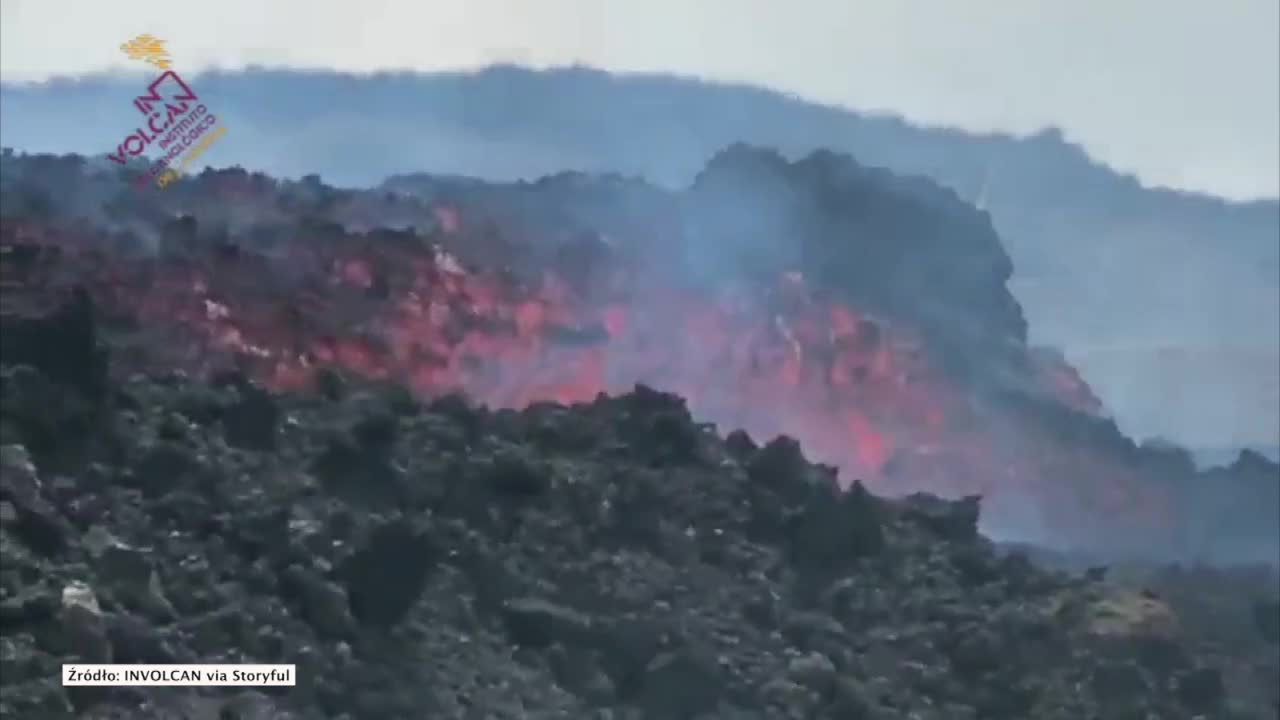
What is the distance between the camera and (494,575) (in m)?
16.4

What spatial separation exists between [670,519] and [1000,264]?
19354mm

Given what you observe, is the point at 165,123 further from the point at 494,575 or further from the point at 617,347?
the point at 617,347

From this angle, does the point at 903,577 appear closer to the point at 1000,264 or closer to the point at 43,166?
the point at 43,166

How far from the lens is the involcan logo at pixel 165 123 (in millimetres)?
21828

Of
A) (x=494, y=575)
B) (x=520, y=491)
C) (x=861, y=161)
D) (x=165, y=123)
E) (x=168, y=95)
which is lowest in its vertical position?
(x=494, y=575)

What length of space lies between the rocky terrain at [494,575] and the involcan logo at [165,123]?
4126 mm

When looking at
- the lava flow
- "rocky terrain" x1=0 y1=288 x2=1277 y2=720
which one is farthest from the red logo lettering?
"rocky terrain" x1=0 y1=288 x2=1277 y2=720

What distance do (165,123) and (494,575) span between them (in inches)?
311

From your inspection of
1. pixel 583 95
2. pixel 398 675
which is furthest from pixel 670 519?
pixel 583 95

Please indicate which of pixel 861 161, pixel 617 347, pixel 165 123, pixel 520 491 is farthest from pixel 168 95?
pixel 861 161

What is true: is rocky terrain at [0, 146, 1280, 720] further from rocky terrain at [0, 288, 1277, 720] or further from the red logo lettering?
the red logo lettering

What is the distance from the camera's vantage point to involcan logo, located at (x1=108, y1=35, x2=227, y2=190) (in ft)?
71.6

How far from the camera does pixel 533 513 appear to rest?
693 inches

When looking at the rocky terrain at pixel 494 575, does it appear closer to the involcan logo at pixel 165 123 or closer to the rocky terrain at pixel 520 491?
the rocky terrain at pixel 520 491
